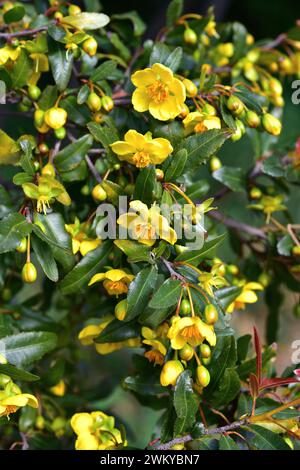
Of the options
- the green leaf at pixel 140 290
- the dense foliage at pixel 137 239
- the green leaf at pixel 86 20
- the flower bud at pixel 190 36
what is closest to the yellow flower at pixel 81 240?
the dense foliage at pixel 137 239

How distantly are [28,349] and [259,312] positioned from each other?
72.5 inches

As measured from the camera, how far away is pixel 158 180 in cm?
94

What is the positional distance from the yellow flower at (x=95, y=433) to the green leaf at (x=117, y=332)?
121 millimetres

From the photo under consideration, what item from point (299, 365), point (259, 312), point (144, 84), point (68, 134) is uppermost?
point (144, 84)

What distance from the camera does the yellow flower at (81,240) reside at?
98 cm

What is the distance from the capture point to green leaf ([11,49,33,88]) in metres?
1.01

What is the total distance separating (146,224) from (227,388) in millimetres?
281

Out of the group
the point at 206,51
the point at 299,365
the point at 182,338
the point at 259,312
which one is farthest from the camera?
the point at 259,312

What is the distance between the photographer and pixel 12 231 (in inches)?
35.4

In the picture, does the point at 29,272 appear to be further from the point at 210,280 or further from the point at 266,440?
the point at 266,440

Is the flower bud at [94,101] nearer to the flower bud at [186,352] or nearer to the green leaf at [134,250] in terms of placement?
the green leaf at [134,250]

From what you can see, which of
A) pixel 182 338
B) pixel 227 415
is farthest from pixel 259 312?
pixel 182 338

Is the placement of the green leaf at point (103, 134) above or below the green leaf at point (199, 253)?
above
